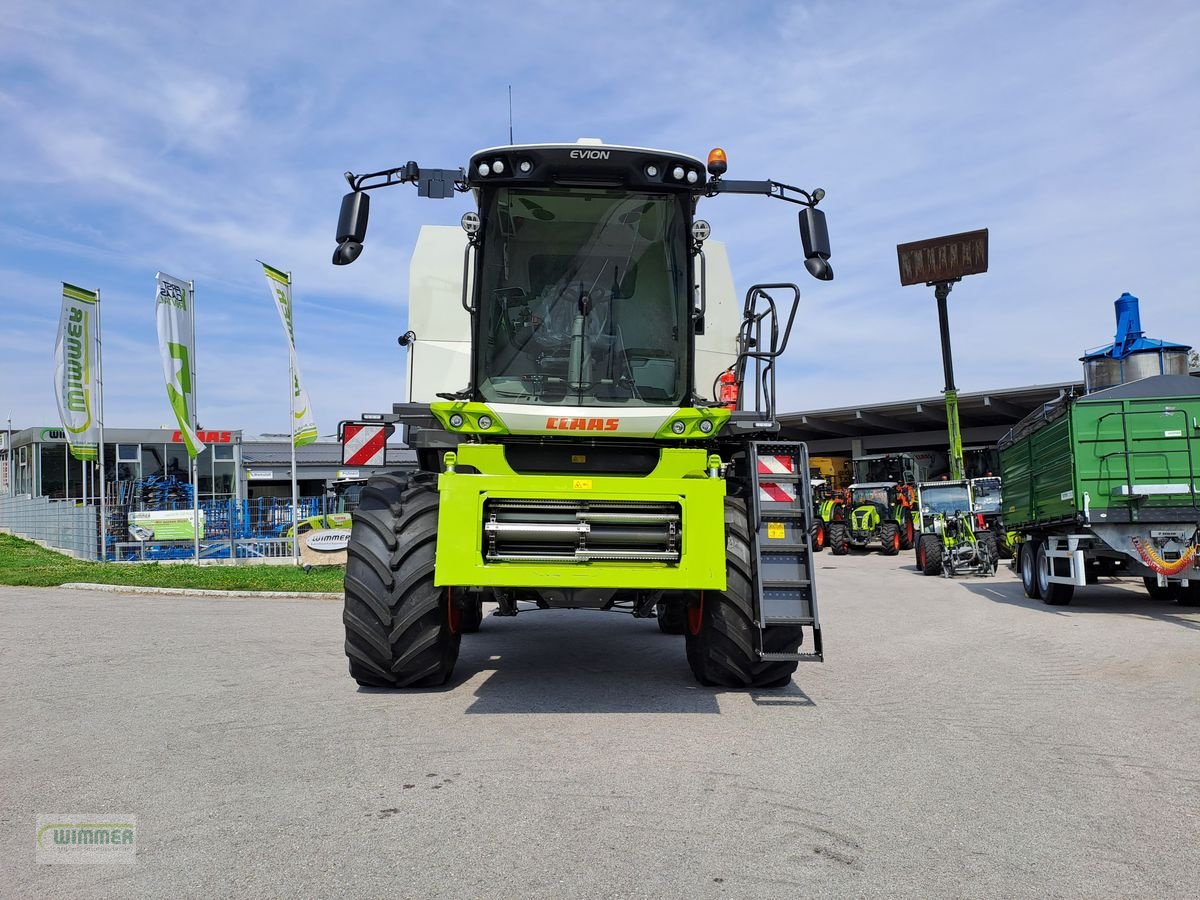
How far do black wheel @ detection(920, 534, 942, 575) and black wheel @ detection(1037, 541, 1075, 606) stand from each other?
4.80 metres

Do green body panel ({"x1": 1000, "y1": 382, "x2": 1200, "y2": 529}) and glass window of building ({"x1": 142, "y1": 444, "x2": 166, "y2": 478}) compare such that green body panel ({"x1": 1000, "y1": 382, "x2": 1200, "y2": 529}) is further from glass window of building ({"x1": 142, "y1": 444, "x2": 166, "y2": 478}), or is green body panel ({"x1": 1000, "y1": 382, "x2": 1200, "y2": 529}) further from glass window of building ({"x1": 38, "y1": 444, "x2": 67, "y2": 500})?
glass window of building ({"x1": 38, "y1": 444, "x2": 67, "y2": 500})

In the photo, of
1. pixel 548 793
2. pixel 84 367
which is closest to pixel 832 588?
pixel 548 793

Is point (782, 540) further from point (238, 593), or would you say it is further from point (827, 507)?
point (827, 507)

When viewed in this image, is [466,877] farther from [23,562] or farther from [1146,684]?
[23,562]

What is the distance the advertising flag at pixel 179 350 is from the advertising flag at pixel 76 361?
148 inches

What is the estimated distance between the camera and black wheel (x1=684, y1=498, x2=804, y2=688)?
6094 mm

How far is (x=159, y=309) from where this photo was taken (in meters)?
18.1

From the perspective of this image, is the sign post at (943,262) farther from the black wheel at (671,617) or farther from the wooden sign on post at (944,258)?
the black wheel at (671,617)

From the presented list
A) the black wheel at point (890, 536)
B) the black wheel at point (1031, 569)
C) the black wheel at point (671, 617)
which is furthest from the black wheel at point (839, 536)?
the black wheel at point (671, 617)

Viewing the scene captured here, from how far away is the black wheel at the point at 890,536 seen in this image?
27.5m

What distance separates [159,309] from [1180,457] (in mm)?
17209

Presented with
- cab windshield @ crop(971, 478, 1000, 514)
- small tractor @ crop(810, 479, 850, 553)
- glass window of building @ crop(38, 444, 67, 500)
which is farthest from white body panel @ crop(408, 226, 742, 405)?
glass window of building @ crop(38, 444, 67, 500)

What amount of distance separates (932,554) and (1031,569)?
4421 millimetres

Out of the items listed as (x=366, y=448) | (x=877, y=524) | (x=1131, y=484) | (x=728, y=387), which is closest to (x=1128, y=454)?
(x=1131, y=484)
